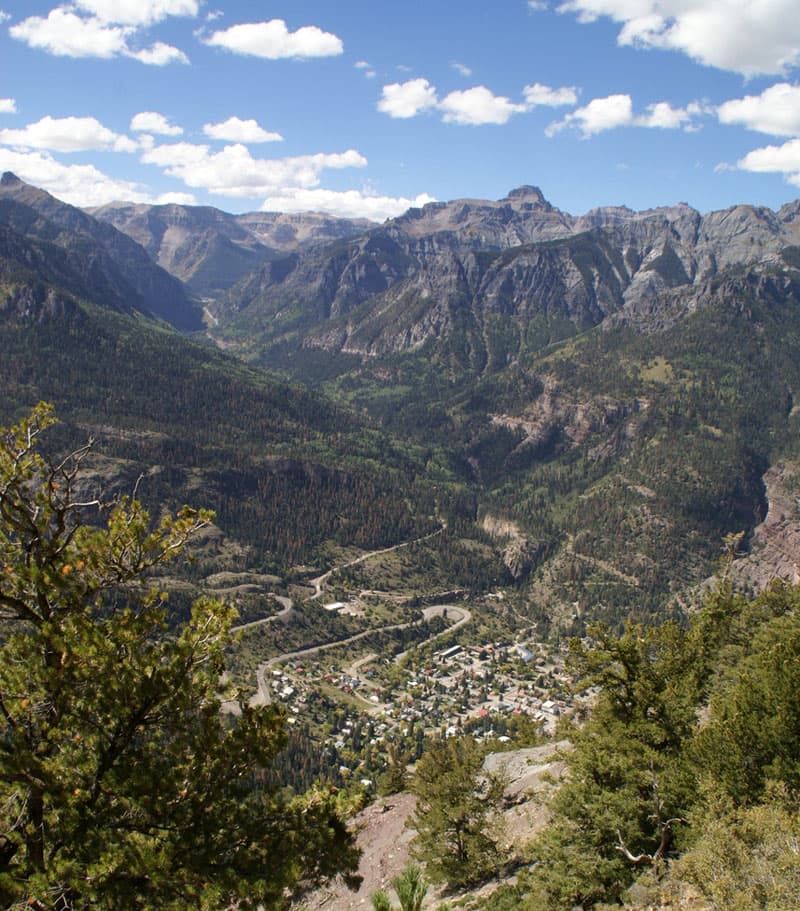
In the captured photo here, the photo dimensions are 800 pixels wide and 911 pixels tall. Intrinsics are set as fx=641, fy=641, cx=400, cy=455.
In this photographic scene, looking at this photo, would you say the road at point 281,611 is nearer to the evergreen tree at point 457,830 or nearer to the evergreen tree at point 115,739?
the evergreen tree at point 457,830

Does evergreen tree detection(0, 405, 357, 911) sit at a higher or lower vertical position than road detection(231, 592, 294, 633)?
higher

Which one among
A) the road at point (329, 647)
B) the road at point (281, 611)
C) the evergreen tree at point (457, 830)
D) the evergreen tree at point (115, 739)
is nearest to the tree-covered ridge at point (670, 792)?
the evergreen tree at point (457, 830)

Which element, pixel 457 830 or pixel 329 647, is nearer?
pixel 457 830

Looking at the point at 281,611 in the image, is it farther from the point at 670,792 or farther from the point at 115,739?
the point at 115,739

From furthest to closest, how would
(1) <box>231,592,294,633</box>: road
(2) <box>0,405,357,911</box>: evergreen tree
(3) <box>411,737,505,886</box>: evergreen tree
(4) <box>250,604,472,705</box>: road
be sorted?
(1) <box>231,592,294,633</box>: road
(4) <box>250,604,472,705</box>: road
(3) <box>411,737,505,886</box>: evergreen tree
(2) <box>0,405,357,911</box>: evergreen tree

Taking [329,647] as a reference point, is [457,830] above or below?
above

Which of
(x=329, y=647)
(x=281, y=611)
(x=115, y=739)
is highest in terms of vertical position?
(x=115, y=739)

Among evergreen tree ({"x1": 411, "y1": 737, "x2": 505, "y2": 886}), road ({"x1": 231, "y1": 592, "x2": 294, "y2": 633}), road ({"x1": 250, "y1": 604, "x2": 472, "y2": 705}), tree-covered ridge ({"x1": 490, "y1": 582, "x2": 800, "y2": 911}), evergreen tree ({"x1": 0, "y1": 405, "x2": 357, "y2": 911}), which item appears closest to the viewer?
evergreen tree ({"x1": 0, "y1": 405, "x2": 357, "y2": 911})

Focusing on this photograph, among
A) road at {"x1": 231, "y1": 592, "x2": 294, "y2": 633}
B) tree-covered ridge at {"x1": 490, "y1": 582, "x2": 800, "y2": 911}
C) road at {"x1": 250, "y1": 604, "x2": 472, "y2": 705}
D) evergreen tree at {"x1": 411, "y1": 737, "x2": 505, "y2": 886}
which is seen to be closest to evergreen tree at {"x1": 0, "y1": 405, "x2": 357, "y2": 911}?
tree-covered ridge at {"x1": 490, "y1": 582, "x2": 800, "y2": 911}

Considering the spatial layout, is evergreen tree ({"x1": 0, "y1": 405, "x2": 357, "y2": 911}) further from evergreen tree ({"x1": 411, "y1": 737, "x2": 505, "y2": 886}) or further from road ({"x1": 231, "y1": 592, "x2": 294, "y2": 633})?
road ({"x1": 231, "y1": 592, "x2": 294, "y2": 633})

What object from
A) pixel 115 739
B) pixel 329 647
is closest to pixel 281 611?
pixel 329 647

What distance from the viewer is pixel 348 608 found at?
191125 mm

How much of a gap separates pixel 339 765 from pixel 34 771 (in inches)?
4174

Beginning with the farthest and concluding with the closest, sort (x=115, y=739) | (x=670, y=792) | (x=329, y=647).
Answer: (x=329, y=647), (x=670, y=792), (x=115, y=739)
